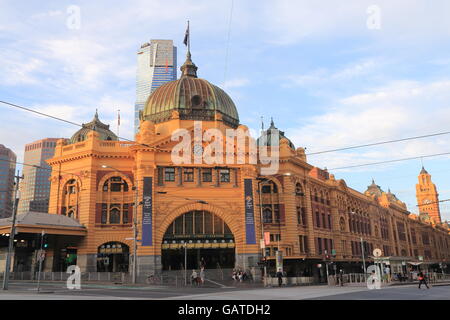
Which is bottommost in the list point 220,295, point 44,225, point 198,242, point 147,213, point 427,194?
point 220,295

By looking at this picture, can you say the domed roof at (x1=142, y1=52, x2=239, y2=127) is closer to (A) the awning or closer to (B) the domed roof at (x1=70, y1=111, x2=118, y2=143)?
(B) the domed roof at (x1=70, y1=111, x2=118, y2=143)

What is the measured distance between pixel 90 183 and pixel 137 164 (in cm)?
657

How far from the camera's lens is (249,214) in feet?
172

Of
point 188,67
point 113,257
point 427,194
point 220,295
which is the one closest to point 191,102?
point 188,67

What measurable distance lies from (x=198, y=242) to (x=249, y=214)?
7265 mm

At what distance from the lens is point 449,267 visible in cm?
12156

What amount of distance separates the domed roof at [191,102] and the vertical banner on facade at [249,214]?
11.6 metres

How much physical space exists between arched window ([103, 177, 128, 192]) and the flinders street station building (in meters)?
0.13

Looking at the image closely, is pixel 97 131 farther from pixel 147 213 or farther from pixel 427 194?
pixel 427 194

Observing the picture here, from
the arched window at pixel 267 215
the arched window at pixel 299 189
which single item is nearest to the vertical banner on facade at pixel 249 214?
the arched window at pixel 267 215

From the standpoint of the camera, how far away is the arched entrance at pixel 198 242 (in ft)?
167

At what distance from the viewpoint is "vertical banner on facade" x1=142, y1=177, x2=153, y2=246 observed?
1925 inches

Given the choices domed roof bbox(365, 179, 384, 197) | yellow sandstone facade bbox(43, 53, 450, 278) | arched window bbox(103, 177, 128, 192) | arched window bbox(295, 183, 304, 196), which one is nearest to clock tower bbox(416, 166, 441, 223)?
domed roof bbox(365, 179, 384, 197)
